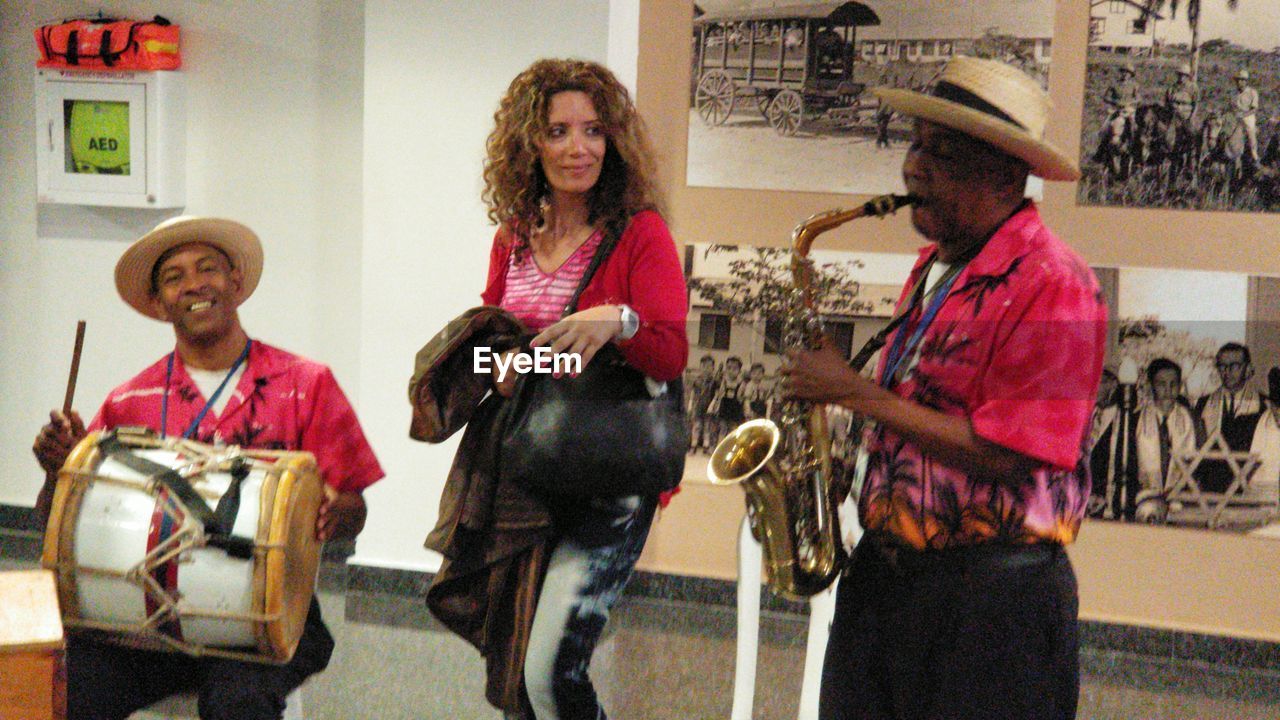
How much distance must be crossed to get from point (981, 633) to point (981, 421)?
31 centimetres

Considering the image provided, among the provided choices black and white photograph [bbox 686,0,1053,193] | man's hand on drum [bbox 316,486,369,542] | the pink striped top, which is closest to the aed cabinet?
black and white photograph [bbox 686,0,1053,193]

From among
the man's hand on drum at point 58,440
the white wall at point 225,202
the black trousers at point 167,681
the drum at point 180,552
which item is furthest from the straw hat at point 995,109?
the white wall at point 225,202

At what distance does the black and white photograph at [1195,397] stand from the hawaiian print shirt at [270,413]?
2455 mm

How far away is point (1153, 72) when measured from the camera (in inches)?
157

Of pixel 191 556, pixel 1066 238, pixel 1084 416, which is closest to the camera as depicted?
pixel 1084 416

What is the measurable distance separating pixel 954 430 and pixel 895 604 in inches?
11.9

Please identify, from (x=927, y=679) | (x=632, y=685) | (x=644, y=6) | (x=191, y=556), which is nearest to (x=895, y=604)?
(x=927, y=679)

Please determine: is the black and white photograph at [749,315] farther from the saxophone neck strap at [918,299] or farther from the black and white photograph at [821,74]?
the saxophone neck strap at [918,299]

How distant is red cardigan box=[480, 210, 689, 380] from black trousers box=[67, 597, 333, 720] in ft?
2.94

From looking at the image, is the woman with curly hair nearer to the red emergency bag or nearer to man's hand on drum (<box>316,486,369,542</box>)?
man's hand on drum (<box>316,486,369,542</box>)

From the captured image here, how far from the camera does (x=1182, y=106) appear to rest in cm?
397

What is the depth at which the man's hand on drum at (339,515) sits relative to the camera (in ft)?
8.30

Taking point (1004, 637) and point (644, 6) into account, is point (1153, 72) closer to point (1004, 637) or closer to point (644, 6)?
point (644, 6)

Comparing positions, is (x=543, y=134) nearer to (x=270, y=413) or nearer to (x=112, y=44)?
(x=270, y=413)
